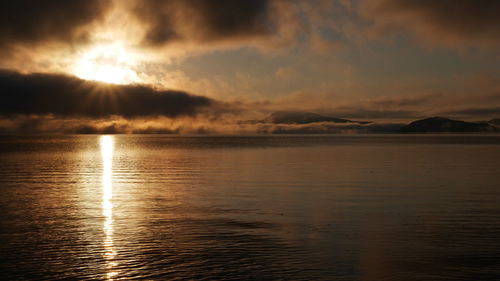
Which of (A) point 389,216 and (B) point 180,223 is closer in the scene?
(B) point 180,223

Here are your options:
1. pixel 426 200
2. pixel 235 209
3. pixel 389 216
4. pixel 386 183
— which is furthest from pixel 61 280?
pixel 386 183

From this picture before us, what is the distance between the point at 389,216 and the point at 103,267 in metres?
15.9

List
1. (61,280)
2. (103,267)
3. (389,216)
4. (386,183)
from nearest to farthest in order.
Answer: (61,280) → (103,267) → (389,216) → (386,183)

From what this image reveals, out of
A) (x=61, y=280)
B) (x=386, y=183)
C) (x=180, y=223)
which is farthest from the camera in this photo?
(x=386, y=183)

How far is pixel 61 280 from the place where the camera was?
547 inches

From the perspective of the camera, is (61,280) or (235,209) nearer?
(61,280)

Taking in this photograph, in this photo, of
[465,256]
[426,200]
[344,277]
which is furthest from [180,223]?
[426,200]

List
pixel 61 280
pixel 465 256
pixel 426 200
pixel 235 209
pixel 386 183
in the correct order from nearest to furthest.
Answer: pixel 61 280 → pixel 465 256 → pixel 235 209 → pixel 426 200 → pixel 386 183

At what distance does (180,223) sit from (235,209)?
5.07 meters

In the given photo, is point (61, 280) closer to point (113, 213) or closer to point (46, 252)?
point (46, 252)

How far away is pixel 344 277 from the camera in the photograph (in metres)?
14.3

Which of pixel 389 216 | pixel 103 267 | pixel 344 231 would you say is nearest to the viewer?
pixel 103 267

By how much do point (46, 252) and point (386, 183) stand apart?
101 feet

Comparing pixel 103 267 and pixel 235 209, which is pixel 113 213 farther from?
pixel 103 267
